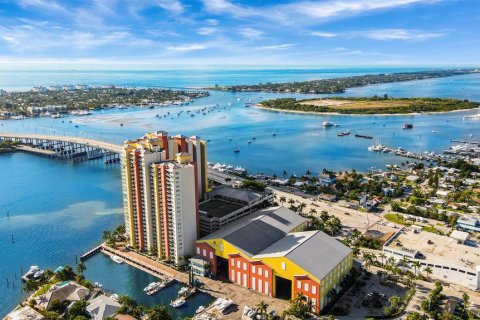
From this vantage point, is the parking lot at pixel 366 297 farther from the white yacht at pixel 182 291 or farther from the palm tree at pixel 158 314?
the palm tree at pixel 158 314

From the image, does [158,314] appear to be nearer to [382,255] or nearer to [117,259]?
[117,259]

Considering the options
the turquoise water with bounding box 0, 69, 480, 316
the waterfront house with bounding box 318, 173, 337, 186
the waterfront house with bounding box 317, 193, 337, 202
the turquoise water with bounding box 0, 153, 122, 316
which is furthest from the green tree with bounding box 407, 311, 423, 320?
the waterfront house with bounding box 318, 173, 337, 186

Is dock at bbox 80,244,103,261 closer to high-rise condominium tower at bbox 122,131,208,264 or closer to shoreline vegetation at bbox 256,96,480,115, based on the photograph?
high-rise condominium tower at bbox 122,131,208,264

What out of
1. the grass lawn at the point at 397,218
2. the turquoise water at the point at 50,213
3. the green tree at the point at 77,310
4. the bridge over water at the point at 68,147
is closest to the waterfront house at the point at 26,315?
the green tree at the point at 77,310

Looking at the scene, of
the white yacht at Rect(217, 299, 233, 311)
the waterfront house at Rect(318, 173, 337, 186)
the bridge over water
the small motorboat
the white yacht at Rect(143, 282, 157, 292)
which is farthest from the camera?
the bridge over water

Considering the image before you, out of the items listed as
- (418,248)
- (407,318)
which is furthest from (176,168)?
(418,248)
